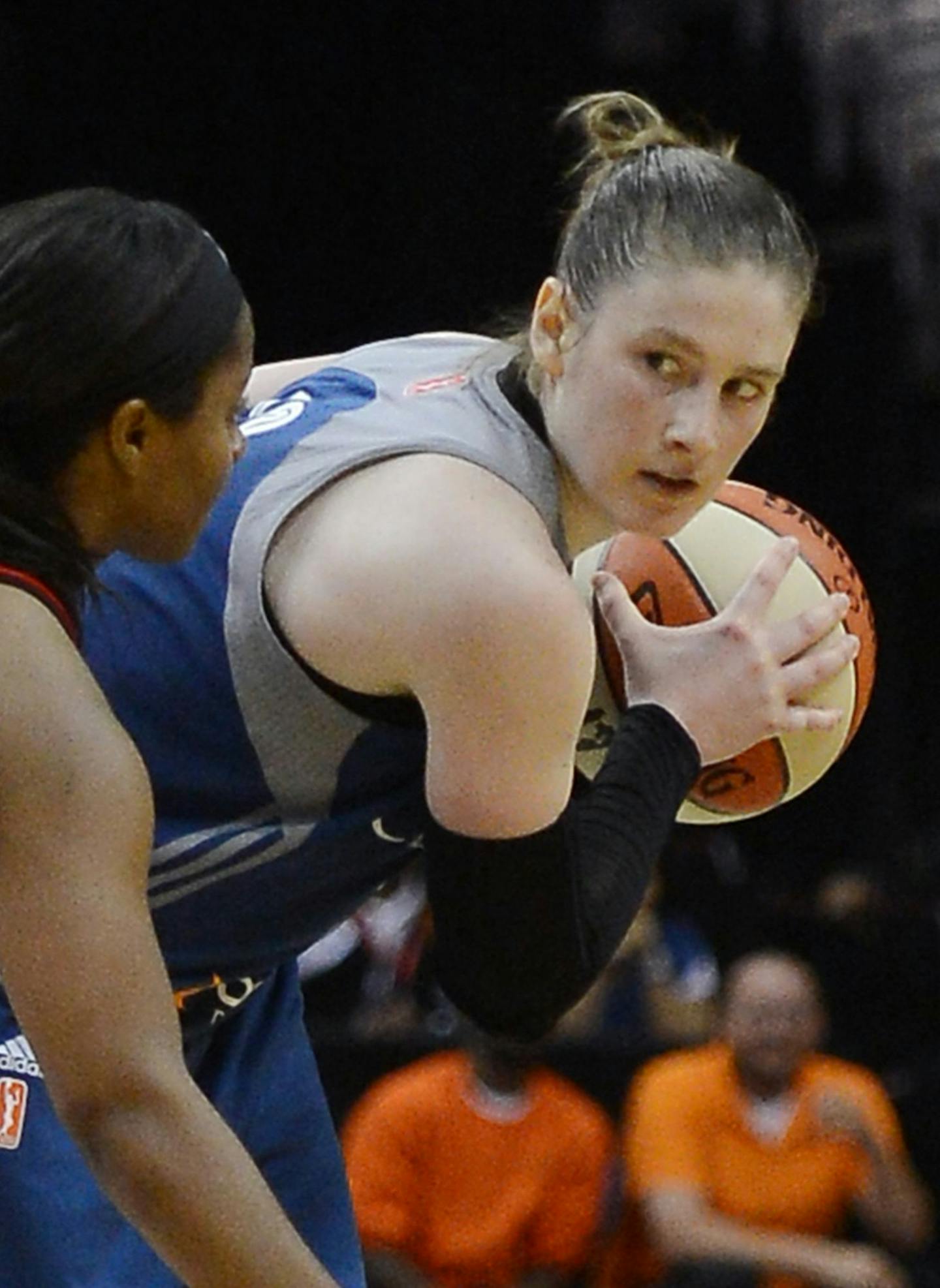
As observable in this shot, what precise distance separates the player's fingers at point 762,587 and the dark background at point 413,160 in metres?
Answer: 4.73

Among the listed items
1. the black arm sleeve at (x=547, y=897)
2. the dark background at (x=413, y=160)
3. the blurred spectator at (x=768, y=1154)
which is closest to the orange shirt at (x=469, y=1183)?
the blurred spectator at (x=768, y=1154)

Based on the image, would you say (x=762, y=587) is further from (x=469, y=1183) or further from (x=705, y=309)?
(x=469, y=1183)

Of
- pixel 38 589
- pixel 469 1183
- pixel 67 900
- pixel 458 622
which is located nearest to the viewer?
pixel 67 900

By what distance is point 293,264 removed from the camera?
7.76 metres

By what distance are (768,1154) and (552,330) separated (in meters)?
3.03

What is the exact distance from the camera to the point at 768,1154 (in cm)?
526

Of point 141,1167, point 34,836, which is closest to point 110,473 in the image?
point 34,836

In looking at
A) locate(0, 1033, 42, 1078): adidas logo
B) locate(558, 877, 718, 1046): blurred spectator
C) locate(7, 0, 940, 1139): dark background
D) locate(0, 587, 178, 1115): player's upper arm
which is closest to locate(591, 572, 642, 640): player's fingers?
locate(0, 1033, 42, 1078): adidas logo

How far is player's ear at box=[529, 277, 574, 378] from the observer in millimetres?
2561

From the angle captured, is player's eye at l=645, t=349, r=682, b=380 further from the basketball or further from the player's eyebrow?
the basketball

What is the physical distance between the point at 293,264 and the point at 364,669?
5.53 m

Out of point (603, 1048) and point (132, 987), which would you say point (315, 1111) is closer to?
point (132, 987)

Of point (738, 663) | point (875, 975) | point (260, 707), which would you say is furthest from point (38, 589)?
point (875, 975)

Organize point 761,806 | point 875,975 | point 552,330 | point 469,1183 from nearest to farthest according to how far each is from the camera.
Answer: point 552,330 < point 761,806 < point 469,1183 < point 875,975
